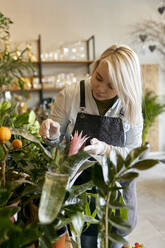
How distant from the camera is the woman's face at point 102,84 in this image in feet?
4.11

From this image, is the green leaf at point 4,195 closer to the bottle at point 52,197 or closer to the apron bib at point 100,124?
the bottle at point 52,197

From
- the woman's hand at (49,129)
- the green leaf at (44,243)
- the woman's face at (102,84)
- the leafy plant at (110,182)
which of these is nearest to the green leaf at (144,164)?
the leafy plant at (110,182)

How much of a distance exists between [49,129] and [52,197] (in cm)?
63

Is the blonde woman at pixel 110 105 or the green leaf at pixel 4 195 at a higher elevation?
the blonde woman at pixel 110 105

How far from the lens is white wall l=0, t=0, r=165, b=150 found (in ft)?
15.2

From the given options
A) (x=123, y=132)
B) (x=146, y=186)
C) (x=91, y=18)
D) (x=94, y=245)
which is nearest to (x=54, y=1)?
(x=91, y=18)

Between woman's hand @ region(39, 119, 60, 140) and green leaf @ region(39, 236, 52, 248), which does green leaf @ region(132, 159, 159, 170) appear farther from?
woman's hand @ region(39, 119, 60, 140)

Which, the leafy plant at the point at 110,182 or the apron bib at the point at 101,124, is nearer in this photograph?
the leafy plant at the point at 110,182

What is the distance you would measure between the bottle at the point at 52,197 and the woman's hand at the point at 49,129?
480 millimetres

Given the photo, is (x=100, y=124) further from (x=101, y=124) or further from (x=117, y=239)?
(x=117, y=239)

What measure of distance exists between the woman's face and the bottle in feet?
2.72

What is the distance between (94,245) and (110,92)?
2.57ft

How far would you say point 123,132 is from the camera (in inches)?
55.9

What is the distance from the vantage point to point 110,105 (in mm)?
1443
